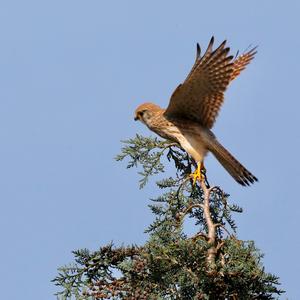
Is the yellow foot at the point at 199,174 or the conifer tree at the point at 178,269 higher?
the yellow foot at the point at 199,174

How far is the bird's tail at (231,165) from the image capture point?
5.63 metres

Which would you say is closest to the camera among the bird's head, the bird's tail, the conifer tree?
the conifer tree

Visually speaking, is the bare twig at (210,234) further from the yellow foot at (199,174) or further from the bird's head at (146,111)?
the bird's head at (146,111)

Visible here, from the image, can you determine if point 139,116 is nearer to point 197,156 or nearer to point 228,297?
point 197,156

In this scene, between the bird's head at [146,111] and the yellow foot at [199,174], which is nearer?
the yellow foot at [199,174]

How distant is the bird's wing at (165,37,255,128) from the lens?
226 inches

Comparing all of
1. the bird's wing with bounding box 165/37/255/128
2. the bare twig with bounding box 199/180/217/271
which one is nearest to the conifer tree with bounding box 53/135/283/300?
the bare twig with bounding box 199/180/217/271

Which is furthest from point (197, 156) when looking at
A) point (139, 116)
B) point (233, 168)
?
point (139, 116)

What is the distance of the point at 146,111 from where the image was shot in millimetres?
6695

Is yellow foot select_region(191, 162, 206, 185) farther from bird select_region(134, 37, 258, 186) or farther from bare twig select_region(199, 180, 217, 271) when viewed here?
bare twig select_region(199, 180, 217, 271)

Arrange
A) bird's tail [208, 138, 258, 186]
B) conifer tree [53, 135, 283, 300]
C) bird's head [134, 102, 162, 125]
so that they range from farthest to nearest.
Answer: bird's head [134, 102, 162, 125] → bird's tail [208, 138, 258, 186] → conifer tree [53, 135, 283, 300]

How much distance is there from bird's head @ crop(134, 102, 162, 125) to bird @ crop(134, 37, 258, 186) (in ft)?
0.13

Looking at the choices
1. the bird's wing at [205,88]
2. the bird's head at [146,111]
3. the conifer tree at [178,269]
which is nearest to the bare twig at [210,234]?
the conifer tree at [178,269]

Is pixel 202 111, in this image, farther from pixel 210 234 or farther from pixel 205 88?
pixel 210 234
